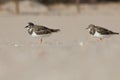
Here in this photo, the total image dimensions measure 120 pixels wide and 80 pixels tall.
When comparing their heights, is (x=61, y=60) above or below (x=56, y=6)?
above

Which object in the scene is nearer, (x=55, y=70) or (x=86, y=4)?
(x=55, y=70)

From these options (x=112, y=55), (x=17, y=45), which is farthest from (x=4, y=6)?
(x=112, y=55)

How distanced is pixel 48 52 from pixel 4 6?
2780cm

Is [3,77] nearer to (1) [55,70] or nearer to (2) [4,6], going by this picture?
(1) [55,70]

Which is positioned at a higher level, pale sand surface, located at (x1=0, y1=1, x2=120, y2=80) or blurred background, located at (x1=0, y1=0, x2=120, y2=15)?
pale sand surface, located at (x1=0, y1=1, x2=120, y2=80)

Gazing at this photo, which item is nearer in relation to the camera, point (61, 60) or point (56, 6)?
point (61, 60)

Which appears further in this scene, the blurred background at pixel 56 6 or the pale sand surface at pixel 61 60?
the blurred background at pixel 56 6

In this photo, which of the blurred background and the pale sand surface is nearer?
the pale sand surface

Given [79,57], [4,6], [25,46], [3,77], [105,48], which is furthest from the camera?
[4,6]

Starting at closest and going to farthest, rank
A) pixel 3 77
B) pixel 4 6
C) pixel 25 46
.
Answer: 1. pixel 3 77
2. pixel 25 46
3. pixel 4 6

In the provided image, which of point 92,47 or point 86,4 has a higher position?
point 92,47

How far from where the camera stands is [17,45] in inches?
674

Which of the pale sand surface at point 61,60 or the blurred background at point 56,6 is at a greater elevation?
the pale sand surface at point 61,60

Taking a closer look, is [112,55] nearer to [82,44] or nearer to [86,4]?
[82,44]
